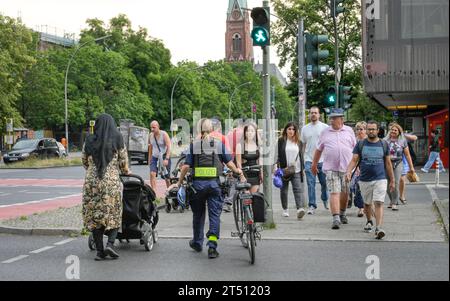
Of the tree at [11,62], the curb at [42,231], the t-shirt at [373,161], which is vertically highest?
the tree at [11,62]

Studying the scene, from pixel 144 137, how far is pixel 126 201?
3382cm

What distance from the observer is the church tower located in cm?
15250

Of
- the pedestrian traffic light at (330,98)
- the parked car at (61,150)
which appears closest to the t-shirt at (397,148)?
the pedestrian traffic light at (330,98)

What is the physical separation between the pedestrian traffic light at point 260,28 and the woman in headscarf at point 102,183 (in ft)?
10.7

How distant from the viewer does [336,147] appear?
10719 mm

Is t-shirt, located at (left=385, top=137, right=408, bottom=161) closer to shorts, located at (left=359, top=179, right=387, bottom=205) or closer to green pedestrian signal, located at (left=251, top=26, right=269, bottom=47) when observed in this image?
shorts, located at (left=359, top=179, right=387, bottom=205)

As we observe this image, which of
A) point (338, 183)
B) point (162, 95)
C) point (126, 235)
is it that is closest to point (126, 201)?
point (126, 235)

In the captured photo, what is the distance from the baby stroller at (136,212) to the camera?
330 inches

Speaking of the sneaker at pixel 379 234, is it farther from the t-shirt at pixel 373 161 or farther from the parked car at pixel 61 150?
the parked car at pixel 61 150

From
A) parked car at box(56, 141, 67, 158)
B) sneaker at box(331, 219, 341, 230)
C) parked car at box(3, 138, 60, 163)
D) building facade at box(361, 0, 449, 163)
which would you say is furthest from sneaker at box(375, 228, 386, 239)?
parked car at box(56, 141, 67, 158)

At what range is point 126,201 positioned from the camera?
331 inches

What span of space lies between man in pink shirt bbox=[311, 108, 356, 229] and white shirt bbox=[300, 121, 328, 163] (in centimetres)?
161
